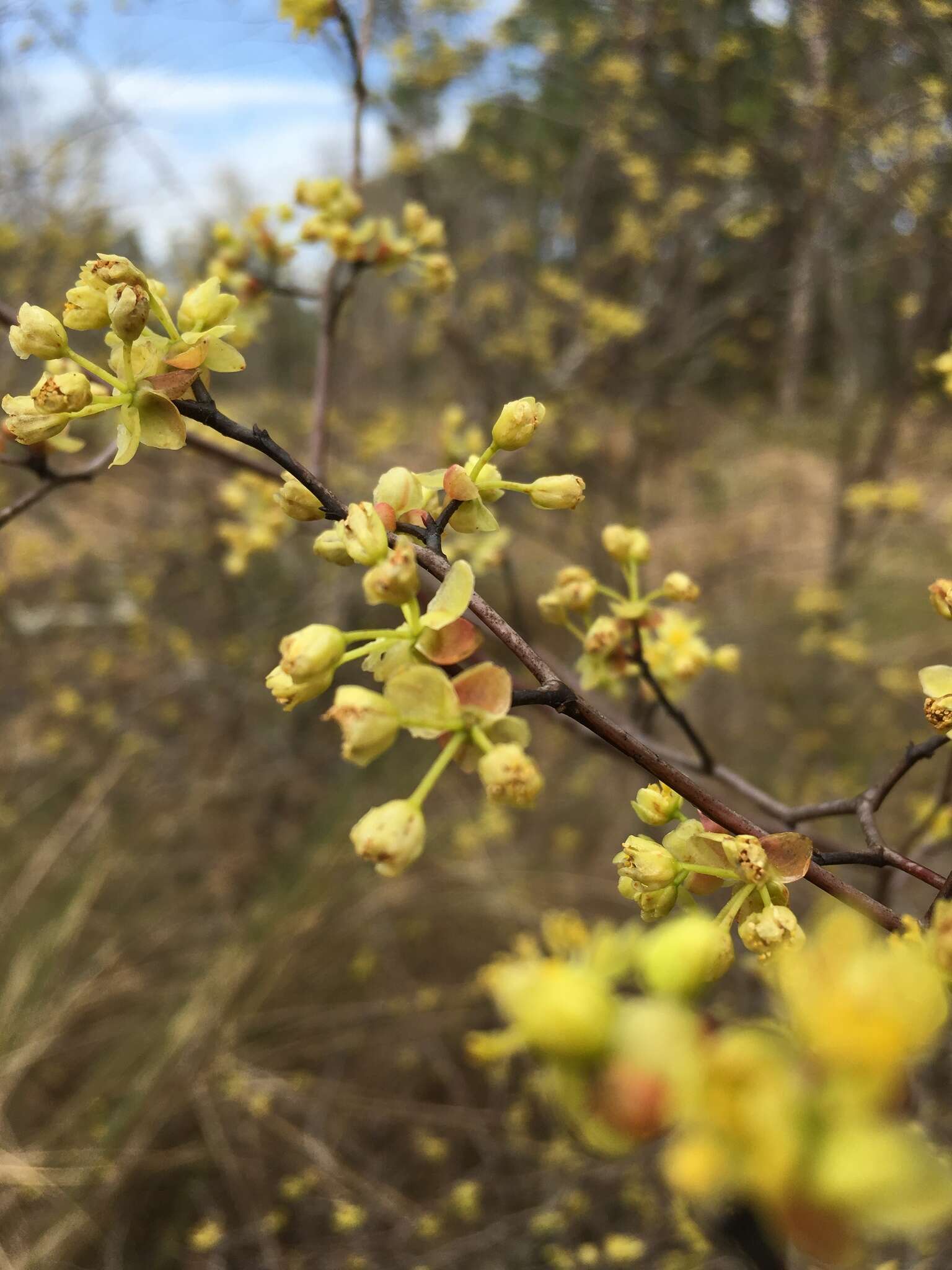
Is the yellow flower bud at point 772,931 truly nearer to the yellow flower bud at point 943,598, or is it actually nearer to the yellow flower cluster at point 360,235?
the yellow flower bud at point 943,598

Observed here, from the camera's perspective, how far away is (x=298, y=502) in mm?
888

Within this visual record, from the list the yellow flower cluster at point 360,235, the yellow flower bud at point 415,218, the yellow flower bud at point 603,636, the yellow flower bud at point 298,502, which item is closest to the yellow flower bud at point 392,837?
the yellow flower bud at point 298,502

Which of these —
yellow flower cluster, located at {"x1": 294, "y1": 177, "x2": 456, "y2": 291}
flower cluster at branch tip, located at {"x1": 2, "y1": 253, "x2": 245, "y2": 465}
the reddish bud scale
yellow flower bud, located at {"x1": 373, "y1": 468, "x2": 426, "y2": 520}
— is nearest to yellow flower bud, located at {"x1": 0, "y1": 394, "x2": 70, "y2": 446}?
flower cluster at branch tip, located at {"x1": 2, "y1": 253, "x2": 245, "y2": 465}

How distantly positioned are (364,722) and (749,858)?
1.23ft

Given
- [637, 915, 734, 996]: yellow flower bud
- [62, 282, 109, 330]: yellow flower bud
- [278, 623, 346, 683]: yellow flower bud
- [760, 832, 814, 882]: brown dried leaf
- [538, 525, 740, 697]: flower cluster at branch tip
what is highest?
[62, 282, 109, 330]: yellow flower bud

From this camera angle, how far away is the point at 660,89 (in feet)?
19.0

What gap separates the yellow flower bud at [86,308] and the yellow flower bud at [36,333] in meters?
0.02

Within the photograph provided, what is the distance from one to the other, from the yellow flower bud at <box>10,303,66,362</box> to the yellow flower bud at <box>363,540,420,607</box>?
52 centimetres

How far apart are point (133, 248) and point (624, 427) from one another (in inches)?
167

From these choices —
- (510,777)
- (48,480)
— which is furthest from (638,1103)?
(48,480)

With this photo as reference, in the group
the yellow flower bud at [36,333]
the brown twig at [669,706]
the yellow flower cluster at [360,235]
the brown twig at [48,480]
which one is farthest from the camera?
the yellow flower cluster at [360,235]

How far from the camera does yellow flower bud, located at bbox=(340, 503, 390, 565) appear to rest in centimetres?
75

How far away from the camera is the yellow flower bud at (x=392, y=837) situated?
2.26 ft

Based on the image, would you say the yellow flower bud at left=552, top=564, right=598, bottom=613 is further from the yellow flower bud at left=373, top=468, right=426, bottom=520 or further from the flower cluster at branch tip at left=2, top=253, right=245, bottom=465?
the flower cluster at branch tip at left=2, top=253, right=245, bottom=465
